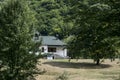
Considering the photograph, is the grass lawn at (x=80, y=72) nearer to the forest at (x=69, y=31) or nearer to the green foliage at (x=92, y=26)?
the forest at (x=69, y=31)

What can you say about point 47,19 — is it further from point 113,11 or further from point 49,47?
Result: point 113,11

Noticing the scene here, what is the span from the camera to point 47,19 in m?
100

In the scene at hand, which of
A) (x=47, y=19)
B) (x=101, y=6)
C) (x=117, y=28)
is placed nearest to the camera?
(x=101, y=6)

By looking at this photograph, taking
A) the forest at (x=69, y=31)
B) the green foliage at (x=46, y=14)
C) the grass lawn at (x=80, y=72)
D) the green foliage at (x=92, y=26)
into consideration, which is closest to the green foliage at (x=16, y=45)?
the forest at (x=69, y=31)

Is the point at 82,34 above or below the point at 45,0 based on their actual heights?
above

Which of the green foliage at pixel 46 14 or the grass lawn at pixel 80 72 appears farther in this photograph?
the green foliage at pixel 46 14

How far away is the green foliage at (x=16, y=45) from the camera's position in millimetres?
23047

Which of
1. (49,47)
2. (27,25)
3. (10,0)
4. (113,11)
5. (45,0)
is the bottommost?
(49,47)

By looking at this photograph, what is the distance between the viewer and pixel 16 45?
910 inches

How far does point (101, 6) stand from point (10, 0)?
754 inches

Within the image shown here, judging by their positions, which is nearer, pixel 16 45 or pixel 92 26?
pixel 92 26

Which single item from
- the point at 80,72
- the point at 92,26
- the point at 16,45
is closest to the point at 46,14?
the point at 80,72

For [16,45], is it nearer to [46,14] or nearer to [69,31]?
[69,31]

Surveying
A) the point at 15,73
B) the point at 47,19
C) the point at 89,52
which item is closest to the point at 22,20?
the point at 15,73
